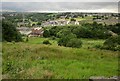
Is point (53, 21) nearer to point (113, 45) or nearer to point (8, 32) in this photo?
point (8, 32)

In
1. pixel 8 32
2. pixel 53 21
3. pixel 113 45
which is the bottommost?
pixel 53 21

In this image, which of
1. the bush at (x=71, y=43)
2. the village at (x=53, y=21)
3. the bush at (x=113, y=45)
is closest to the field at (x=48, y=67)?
the bush at (x=113, y=45)

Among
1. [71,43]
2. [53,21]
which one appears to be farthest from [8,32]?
[53,21]

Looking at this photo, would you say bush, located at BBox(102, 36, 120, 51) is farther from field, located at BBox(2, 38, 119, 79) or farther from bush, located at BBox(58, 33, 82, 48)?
field, located at BBox(2, 38, 119, 79)

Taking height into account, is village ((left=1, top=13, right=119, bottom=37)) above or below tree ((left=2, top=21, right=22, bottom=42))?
below

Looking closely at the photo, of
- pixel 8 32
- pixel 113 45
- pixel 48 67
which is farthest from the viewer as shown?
pixel 8 32

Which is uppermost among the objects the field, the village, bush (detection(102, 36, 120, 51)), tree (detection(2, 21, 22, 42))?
the field

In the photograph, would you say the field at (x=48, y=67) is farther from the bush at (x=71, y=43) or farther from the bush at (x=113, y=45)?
the bush at (x=71, y=43)

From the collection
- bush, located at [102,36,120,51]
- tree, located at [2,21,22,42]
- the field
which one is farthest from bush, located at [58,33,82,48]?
the field

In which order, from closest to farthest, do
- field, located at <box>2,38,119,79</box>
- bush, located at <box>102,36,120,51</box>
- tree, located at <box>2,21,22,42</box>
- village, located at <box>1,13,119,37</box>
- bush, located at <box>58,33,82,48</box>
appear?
field, located at <box>2,38,119,79</box>, bush, located at <box>102,36,120,51</box>, tree, located at <box>2,21,22,42</box>, bush, located at <box>58,33,82,48</box>, village, located at <box>1,13,119,37</box>

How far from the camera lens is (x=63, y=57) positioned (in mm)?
12406

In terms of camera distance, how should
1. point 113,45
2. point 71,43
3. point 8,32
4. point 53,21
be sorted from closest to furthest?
point 113,45 → point 71,43 → point 8,32 → point 53,21

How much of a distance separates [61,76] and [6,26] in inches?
940

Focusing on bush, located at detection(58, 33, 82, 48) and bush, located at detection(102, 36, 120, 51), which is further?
bush, located at detection(58, 33, 82, 48)
